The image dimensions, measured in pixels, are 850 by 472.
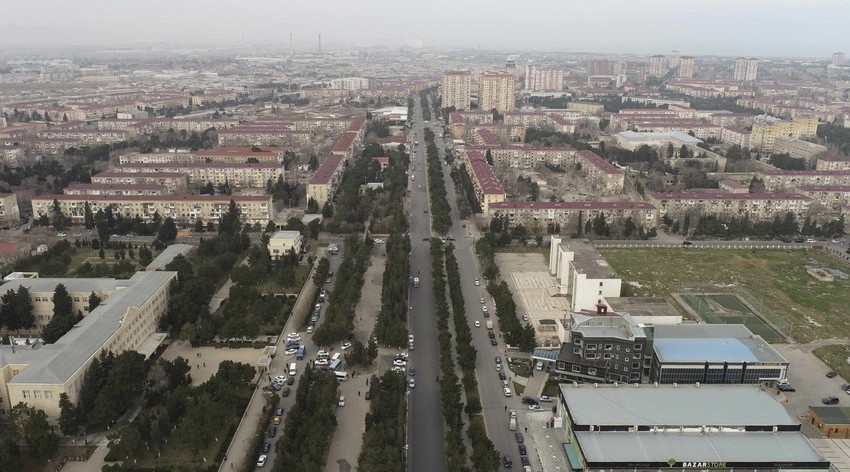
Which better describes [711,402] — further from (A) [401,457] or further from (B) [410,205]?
(B) [410,205]

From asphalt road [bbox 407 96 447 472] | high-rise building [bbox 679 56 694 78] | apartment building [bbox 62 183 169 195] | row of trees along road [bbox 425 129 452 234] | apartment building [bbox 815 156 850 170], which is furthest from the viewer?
high-rise building [bbox 679 56 694 78]

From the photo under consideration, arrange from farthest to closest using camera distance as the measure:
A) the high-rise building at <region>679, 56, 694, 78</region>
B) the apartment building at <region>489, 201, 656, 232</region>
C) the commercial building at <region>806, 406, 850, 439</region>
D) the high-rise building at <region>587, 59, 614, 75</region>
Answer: the high-rise building at <region>587, 59, 614, 75</region> → the high-rise building at <region>679, 56, 694, 78</region> → the apartment building at <region>489, 201, 656, 232</region> → the commercial building at <region>806, 406, 850, 439</region>

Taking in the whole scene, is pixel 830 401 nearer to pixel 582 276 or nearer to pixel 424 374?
pixel 582 276

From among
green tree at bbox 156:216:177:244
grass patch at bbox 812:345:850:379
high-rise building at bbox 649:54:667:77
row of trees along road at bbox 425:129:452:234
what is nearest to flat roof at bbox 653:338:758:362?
grass patch at bbox 812:345:850:379

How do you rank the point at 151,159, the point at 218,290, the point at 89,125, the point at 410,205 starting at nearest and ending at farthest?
the point at 218,290 < the point at 410,205 < the point at 151,159 < the point at 89,125

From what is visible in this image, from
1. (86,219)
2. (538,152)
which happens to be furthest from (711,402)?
(538,152)

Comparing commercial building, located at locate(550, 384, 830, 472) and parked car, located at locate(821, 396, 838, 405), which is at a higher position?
commercial building, located at locate(550, 384, 830, 472)

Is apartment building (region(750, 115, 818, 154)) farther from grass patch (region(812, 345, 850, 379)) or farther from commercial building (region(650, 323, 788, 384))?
commercial building (region(650, 323, 788, 384))
